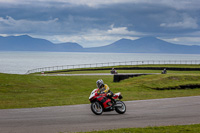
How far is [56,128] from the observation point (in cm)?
1106

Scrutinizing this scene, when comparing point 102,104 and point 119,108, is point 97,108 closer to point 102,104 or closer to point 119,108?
point 102,104

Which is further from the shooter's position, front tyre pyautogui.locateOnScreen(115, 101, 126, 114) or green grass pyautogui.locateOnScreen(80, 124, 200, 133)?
front tyre pyautogui.locateOnScreen(115, 101, 126, 114)

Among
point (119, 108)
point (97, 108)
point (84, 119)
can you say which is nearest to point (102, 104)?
point (97, 108)

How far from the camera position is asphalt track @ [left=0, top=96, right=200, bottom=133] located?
11.2 meters

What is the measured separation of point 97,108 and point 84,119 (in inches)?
63.3

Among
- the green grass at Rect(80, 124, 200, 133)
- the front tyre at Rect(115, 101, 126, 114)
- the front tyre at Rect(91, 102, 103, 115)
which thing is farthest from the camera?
the front tyre at Rect(115, 101, 126, 114)

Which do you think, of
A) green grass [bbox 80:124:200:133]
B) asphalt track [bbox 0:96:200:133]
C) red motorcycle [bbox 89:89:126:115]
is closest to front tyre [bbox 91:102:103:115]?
red motorcycle [bbox 89:89:126:115]

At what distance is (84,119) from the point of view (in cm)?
1305

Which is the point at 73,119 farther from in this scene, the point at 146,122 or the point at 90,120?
the point at 146,122

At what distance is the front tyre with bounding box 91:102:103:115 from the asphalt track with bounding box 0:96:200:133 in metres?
0.23

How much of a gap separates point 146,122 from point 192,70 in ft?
186

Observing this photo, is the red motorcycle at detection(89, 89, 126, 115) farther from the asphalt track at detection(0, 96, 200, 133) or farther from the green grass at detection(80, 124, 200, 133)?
the green grass at detection(80, 124, 200, 133)

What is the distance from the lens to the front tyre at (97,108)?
1421cm

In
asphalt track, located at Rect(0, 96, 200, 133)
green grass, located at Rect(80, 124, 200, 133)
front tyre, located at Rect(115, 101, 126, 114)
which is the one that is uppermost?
front tyre, located at Rect(115, 101, 126, 114)
